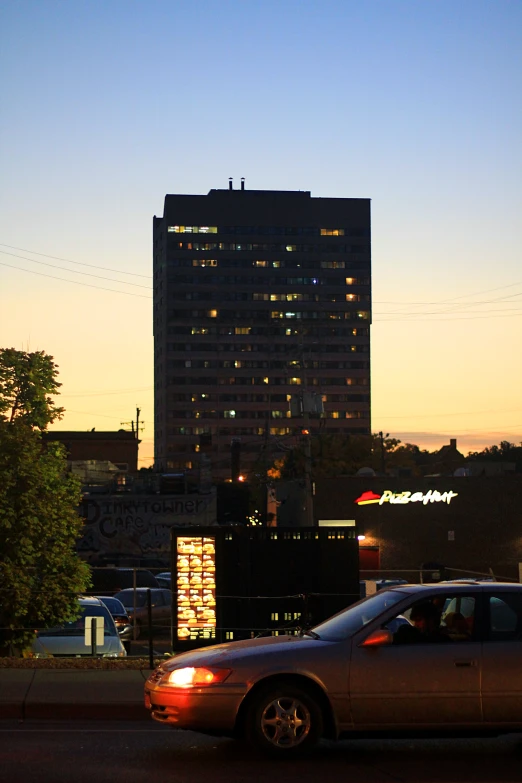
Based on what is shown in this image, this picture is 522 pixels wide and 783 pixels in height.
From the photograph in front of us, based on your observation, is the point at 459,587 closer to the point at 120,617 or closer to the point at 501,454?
the point at 120,617

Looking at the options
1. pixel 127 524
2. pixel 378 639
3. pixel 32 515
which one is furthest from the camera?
pixel 127 524

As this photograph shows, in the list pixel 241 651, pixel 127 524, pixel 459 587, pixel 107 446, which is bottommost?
pixel 241 651

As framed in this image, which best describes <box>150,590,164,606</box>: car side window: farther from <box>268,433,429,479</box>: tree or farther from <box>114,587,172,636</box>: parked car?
<box>268,433,429,479</box>: tree

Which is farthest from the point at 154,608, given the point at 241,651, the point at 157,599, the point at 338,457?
the point at 338,457

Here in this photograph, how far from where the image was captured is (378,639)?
8.59 metres

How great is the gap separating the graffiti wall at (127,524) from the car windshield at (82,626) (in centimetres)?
3912

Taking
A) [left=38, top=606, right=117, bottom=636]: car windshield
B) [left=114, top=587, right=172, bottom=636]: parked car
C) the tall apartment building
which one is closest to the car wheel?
[left=38, top=606, right=117, bottom=636]: car windshield

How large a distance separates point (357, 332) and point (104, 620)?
159 metres

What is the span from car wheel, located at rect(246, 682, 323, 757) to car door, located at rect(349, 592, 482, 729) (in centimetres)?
35

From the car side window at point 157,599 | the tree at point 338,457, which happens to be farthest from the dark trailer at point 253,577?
the tree at point 338,457

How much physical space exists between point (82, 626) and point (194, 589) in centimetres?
298

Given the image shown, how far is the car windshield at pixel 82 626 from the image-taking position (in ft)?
57.2

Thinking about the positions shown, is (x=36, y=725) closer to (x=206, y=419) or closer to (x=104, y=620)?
(x=104, y=620)

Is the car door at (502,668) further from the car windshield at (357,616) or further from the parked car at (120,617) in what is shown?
the parked car at (120,617)
